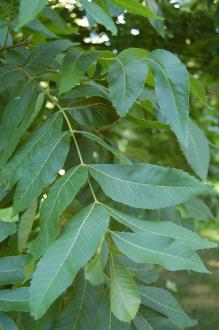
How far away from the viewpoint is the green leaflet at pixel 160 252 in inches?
34.3

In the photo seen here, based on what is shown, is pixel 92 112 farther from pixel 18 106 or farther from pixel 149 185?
pixel 149 185

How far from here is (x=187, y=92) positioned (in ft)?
3.32

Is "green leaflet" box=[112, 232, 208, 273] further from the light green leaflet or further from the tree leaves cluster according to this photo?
the light green leaflet

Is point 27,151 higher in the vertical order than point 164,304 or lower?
higher

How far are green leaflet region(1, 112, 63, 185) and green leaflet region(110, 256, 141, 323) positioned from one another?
0.27 m

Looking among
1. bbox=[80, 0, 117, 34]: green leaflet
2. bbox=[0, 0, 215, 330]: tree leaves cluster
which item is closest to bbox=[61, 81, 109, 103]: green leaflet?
bbox=[0, 0, 215, 330]: tree leaves cluster

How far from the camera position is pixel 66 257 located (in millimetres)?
828

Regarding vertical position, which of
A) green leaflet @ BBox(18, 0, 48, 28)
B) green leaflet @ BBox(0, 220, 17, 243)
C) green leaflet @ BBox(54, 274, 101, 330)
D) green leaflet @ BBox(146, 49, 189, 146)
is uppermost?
green leaflet @ BBox(18, 0, 48, 28)

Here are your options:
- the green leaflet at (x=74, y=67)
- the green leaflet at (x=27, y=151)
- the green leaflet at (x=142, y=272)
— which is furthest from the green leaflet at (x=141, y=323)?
the green leaflet at (x=74, y=67)

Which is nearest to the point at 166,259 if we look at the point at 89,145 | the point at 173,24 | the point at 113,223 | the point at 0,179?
the point at 113,223

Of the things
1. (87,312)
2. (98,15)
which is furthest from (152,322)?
(98,15)

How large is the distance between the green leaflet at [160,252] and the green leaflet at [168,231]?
0.05 ft

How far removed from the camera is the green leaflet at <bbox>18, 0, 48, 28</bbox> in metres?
0.87

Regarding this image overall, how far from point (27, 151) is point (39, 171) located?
0.07 metres
